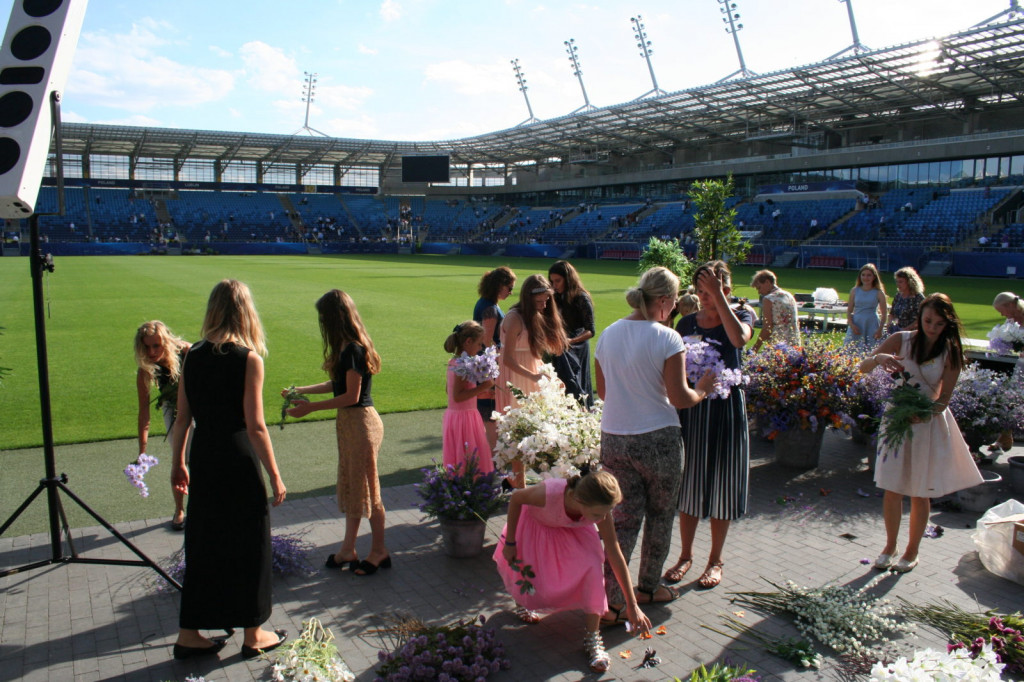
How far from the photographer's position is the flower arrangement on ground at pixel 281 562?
15.2 feet

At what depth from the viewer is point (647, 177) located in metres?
66.2

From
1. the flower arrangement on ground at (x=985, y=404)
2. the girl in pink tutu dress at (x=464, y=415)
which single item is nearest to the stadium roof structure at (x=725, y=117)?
the flower arrangement on ground at (x=985, y=404)

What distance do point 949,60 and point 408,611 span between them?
43.9 metres

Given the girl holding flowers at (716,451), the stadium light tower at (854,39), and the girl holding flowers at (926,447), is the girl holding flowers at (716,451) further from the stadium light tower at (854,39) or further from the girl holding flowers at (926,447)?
the stadium light tower at (854,39)

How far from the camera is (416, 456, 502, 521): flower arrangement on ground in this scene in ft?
16.5

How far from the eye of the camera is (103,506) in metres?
6.09

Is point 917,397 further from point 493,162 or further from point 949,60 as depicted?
point 493,162

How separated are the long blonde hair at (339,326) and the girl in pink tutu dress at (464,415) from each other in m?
0.98

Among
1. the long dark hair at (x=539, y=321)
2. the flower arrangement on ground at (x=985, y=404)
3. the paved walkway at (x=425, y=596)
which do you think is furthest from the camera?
the flower arrangement on ground at (x=985, y=404)

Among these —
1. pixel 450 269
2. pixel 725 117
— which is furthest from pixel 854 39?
pixel 450 269

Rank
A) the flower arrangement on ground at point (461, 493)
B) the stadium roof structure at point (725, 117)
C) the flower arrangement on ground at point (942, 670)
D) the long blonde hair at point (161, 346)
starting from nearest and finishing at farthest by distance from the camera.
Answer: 1. the flower arrangement on ground at point (942, 670)
2. the flower arrangement on ground at point (461, 493)
3. the long blonde hair at point (161, 346)
4. the stadium roof structure at point (725, 117)

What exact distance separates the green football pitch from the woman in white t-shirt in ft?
10.7

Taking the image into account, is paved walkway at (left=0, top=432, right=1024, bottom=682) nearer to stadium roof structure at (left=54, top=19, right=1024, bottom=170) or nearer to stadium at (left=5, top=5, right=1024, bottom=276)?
stadium at (left=5, top=5, right=1024, bottom=276)

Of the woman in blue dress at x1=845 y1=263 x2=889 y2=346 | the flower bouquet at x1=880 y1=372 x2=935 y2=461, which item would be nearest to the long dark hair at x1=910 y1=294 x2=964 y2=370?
the flower bouquet at x1=880 y1=372 x2=935 y2=461
